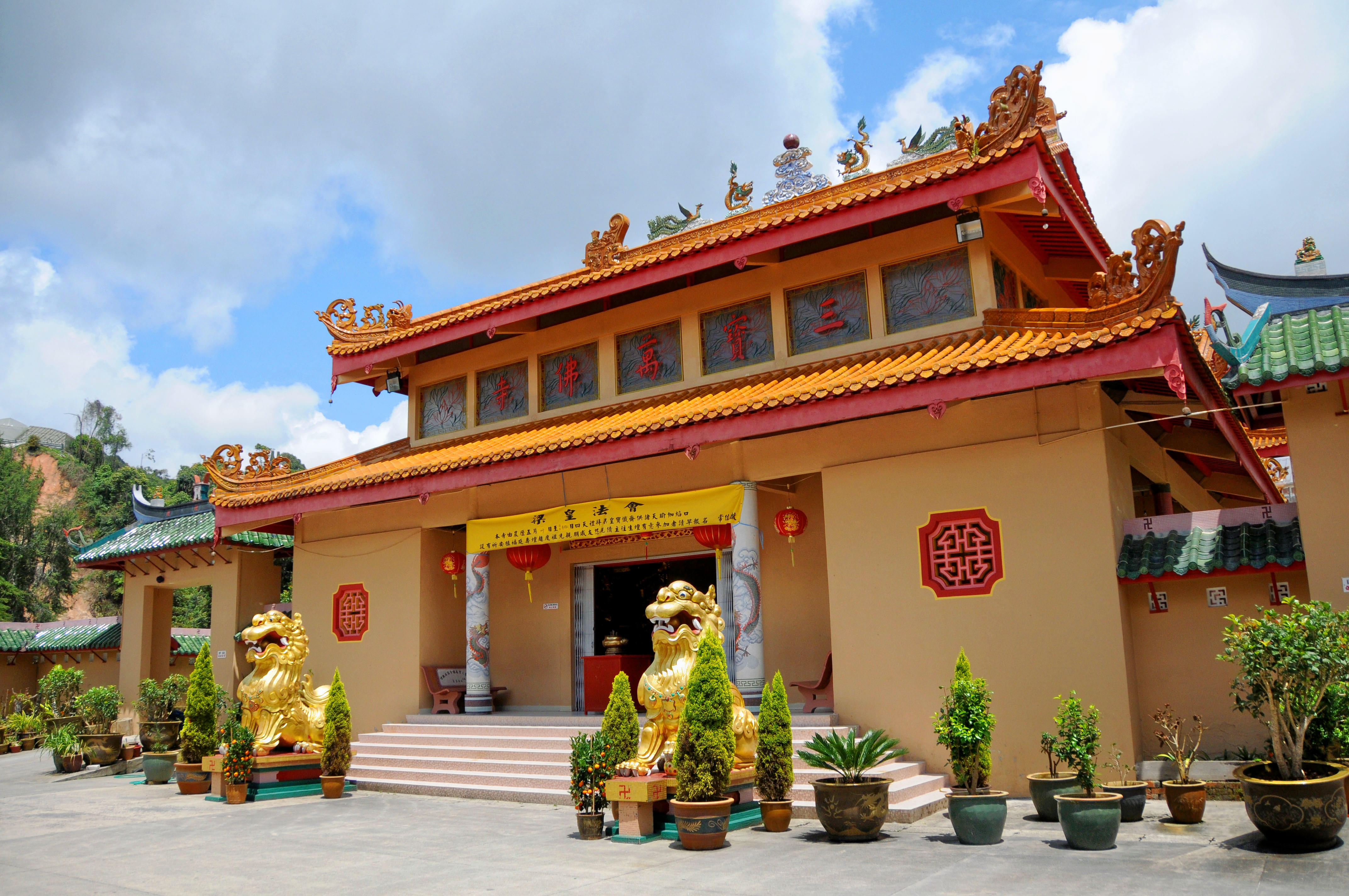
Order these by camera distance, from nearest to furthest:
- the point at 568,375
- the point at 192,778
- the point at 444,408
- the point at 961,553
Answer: the point at 961,553, the point at 192,778, the point at 568,375, the point at 444,408

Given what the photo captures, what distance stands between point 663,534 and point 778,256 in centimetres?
378

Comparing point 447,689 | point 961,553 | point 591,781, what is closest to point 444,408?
point 447,689

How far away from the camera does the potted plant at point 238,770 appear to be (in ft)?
34.2

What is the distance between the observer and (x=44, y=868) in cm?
712

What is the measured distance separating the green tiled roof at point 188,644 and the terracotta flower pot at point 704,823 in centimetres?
1649

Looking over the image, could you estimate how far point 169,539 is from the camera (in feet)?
57.8

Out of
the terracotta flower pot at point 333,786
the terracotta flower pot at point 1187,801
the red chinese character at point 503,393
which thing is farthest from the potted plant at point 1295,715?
the red chinese character at point 503,393

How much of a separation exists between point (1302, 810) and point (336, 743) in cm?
870

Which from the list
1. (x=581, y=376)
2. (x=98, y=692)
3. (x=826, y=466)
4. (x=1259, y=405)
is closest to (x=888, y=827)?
(x=826, y=466)

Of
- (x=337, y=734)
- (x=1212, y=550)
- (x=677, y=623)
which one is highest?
(x=1212, y=550)

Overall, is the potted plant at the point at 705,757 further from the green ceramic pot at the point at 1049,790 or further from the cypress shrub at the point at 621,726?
the green ceramic pot at the point at 1049,790

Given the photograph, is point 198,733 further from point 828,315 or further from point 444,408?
point 828,315

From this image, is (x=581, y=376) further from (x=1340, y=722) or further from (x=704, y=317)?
(x=1340, y=722)

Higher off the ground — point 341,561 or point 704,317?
point 704,317
